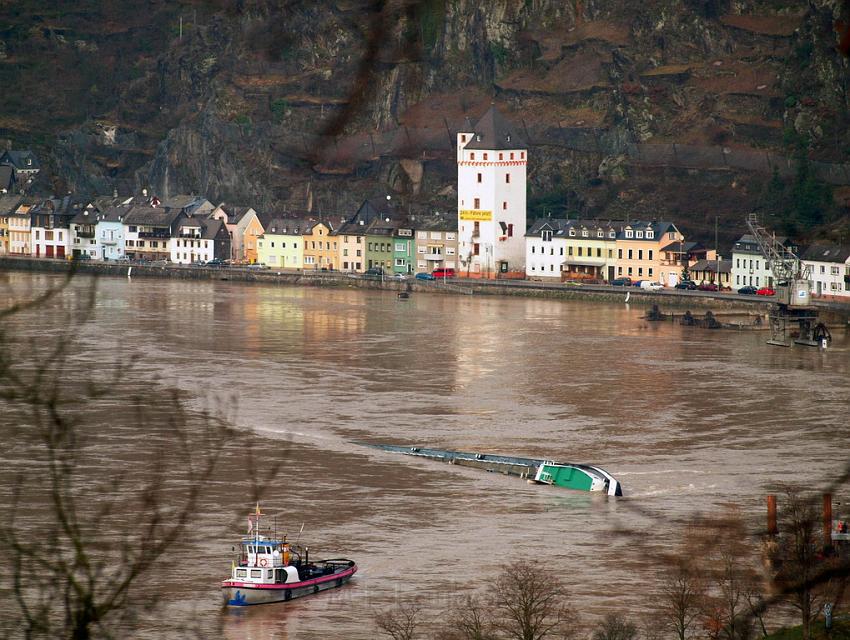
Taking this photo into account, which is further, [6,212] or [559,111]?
[6,212]

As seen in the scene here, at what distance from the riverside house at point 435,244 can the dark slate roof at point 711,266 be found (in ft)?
32.3

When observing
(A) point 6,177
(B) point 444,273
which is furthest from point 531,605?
(A) point 6,177

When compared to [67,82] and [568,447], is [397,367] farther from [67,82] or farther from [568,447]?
[67,82]

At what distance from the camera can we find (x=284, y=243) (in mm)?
65000

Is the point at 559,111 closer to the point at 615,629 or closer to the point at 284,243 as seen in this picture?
the point at 284,243

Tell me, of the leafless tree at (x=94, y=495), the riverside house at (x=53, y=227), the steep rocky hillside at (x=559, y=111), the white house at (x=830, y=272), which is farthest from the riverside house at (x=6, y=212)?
the leafless tree at (x=94, y=495)

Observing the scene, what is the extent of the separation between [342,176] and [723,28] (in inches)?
639

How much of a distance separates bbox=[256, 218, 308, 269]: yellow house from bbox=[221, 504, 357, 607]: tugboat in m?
47.6

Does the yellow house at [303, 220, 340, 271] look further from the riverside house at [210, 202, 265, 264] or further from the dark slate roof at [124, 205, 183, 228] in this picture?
the dark slate roof at [124, 205, 183, 228]

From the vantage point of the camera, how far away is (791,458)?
24.5 m

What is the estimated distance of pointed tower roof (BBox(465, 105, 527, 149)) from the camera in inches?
2394

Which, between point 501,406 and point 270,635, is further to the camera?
Answer: point 501,406

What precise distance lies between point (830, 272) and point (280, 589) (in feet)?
118

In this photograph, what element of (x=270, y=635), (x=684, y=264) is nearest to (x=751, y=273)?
(x=684, y=264)
